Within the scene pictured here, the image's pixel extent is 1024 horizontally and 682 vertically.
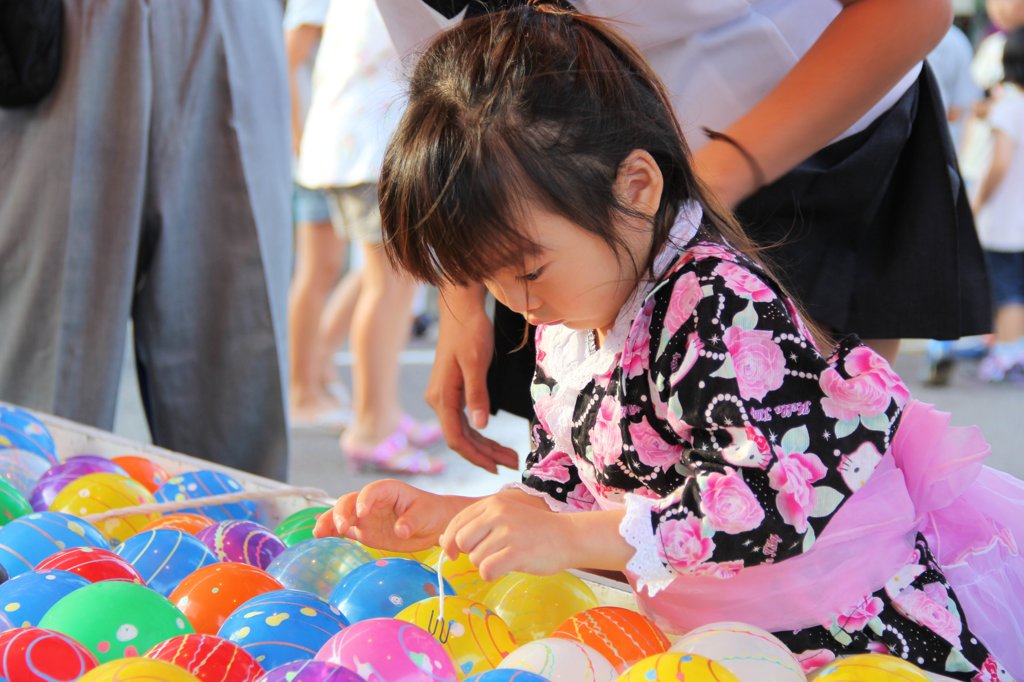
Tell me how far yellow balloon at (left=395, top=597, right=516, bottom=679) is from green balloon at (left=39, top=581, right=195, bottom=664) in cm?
26

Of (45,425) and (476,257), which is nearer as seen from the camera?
(476,257)

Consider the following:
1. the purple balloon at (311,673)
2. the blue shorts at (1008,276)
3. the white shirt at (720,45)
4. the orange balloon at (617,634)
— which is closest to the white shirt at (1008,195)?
the blue shorts at (1008,276)

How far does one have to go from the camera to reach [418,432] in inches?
160

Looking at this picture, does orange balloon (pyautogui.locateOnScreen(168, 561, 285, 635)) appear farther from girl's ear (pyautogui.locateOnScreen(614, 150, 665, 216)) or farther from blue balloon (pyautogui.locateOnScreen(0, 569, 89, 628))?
girl's ear (pyautogui.locateOnScreen(614, 150, 665, 216))

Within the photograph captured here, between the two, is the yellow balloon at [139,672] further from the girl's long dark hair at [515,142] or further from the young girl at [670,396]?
the girl's long dark hair at [515,142]

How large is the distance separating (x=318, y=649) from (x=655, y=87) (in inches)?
28.0

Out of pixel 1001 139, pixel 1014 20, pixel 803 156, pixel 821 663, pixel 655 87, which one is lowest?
pixel 1001 139

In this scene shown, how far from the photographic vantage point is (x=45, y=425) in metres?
2.15

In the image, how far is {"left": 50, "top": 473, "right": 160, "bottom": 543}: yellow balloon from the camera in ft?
5.84

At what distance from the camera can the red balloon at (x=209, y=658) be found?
3.88ft

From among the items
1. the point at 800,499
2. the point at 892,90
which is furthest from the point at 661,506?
the point at 892,90

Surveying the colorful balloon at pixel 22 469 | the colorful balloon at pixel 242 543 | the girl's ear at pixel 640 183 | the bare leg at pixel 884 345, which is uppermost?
the girl's ear at pixel 640 183

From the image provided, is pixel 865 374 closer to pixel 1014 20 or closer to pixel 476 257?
pixel 476 257

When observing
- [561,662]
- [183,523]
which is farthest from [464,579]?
[183,523]
